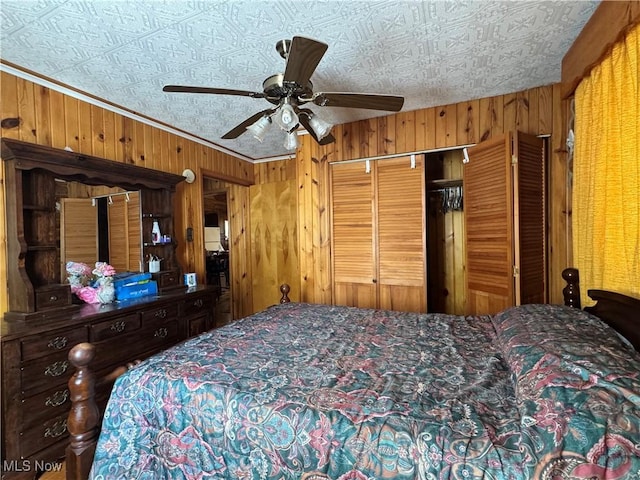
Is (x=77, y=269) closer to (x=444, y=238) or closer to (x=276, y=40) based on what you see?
(x=276, y=40)

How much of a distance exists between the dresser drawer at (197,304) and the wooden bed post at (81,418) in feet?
5.32

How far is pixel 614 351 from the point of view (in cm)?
101

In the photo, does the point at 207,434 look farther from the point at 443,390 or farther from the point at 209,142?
the point at 209,142

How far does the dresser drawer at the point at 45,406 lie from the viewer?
67.1 inches

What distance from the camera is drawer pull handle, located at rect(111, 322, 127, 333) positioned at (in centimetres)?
214

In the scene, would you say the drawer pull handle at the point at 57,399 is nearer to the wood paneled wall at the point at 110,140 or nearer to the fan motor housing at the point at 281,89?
the wood paneled wall at the point at 110,140

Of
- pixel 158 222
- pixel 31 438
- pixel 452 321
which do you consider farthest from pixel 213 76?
pixel 31 438

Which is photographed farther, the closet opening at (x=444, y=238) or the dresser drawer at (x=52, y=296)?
the closet opening at (x=444, y=238)

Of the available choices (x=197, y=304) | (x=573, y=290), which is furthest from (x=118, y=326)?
(x=573, y=290)

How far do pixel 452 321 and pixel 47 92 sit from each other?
3269 mm

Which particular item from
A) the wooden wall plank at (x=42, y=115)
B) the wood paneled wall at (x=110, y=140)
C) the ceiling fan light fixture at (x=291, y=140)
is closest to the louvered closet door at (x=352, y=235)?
the ceiling fan light fixture at (x=291, y=140)

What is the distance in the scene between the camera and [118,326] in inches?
85.2

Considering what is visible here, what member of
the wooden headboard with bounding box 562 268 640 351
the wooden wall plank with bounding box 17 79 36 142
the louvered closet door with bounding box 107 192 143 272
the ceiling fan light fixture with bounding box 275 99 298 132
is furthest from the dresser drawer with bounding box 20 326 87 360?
the wooden headboard with bounding box 562 268 640 351

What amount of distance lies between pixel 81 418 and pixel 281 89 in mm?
1699
